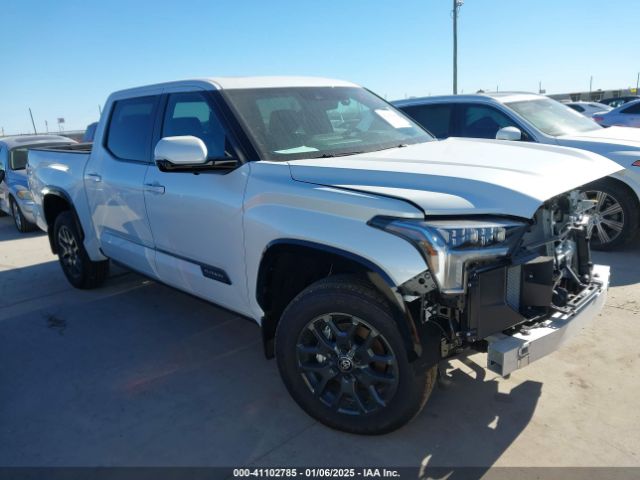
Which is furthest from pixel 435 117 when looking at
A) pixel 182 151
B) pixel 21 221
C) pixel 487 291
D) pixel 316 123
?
pixel 21 221

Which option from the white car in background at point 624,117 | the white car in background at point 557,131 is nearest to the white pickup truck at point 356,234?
the white car in background at point 557,131

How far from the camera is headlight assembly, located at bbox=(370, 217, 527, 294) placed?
7.34ft

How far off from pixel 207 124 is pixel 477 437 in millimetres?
2472

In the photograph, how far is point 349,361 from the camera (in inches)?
105

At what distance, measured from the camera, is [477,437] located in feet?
8.89

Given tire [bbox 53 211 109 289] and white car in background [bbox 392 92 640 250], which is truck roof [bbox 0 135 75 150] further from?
white car in background [bbox 392 92 640 250]

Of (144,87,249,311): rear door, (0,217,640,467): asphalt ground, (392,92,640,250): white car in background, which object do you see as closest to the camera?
(0,217,640,467): asphalt ground

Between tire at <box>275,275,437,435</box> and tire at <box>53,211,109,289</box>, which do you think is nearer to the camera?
tire at <box>275,275,437,435</box>

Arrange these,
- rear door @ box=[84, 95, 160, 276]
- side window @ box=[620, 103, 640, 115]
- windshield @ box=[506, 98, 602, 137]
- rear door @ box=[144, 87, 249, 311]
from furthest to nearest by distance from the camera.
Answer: side window @ box=[620, 103, 640, 115]
windshield @ box=[506, 98, 602, 137]
rear door @ box=[84, 95, 160, 276]
rear door @ box=[144, 87, 249, 311]

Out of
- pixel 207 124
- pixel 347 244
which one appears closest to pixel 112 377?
pixel 207 124

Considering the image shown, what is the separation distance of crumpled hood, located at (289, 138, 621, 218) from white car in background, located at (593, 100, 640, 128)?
1166 cm

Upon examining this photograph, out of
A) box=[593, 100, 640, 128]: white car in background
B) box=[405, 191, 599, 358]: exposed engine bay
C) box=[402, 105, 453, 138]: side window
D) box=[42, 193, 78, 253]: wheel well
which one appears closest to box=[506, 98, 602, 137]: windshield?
box=[402, 105, 453, 138]: side window

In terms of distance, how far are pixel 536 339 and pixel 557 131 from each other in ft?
14.9

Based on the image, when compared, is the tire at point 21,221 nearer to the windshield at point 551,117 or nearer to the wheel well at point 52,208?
the wheel well at point 52,208
